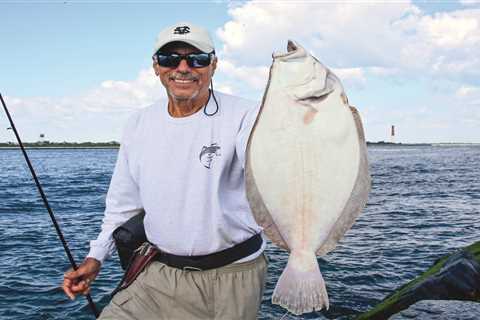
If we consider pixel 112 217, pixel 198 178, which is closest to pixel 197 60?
pixel 198 178

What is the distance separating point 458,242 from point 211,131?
11.7 metres

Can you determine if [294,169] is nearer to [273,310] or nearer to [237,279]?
[237,279]

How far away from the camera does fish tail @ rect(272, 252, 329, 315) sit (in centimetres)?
231

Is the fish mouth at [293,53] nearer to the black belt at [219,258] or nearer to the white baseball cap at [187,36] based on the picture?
the white baseball cap at [187,36]

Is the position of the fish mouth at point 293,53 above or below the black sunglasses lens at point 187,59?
below

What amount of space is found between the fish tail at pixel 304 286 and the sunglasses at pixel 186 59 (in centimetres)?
159

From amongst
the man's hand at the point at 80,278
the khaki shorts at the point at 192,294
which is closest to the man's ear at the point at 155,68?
the khaki shorts at the point at 192,294

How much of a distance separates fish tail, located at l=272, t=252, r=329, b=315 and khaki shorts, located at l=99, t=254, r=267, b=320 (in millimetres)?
1113

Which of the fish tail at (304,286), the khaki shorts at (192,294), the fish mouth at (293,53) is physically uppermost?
the fish mouth at (293,53)

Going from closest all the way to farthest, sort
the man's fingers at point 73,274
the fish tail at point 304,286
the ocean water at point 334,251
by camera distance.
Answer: the fish tail at point 304,286
the man's fingers at point 73,274
the ocean water at point 334,251

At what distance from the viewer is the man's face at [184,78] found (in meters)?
3.34

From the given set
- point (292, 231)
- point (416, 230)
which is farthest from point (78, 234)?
point (292, 231)

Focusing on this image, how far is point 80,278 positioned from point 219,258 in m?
1.19

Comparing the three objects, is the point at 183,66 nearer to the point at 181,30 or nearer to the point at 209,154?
the point at 181,30
